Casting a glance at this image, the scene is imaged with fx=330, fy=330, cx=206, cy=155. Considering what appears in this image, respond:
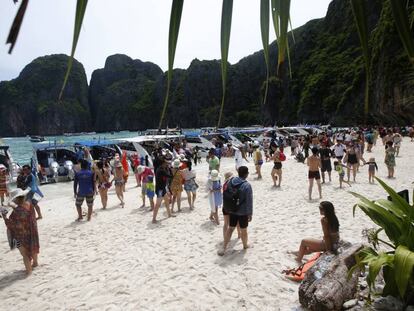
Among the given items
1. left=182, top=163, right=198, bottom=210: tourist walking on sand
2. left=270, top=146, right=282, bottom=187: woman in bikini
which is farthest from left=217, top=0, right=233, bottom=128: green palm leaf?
left=270, top=146, right=282, bottom=187: woman in bikini

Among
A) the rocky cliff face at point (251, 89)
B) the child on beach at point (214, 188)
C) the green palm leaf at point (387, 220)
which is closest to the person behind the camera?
the rocky cliff face at point (251, 89)

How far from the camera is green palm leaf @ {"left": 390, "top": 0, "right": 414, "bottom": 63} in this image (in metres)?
0.47

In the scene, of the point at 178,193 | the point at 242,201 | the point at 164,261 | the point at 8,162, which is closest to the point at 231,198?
the point at 242,201

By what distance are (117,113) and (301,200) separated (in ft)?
421

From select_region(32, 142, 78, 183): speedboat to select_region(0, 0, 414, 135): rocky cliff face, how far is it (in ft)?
9.25

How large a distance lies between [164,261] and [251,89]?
258 feet

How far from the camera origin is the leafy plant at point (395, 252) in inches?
106

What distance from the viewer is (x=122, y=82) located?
109m

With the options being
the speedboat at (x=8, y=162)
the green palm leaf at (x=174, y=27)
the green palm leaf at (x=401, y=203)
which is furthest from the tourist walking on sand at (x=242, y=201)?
the speedboat at (x=8, y=162)

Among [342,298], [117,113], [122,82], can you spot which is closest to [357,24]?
[342,298]

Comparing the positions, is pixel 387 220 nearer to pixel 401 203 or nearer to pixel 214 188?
pixel 401 203

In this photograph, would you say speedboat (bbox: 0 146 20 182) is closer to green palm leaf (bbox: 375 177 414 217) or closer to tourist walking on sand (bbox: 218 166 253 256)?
tourist walking on sand (bbox: 218 166 253 256)

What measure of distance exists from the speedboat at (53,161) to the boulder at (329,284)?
14858 mm

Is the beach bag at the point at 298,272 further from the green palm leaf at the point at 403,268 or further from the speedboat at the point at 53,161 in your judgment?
the speedboat at the point at 53,161
